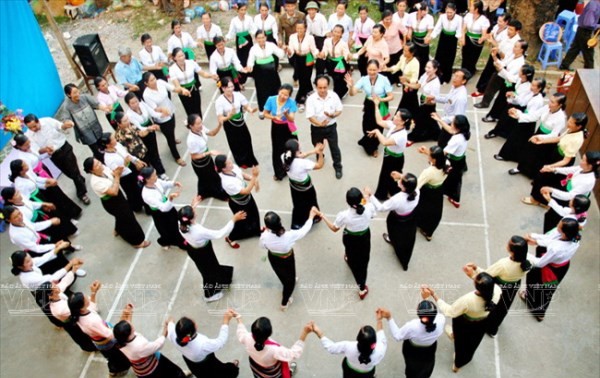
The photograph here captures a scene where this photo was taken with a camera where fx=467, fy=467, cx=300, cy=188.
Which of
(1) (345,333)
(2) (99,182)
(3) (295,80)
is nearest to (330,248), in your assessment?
(1) (345,333)

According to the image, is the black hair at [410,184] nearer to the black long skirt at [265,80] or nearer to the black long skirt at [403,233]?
the black long skirt at [403,233]

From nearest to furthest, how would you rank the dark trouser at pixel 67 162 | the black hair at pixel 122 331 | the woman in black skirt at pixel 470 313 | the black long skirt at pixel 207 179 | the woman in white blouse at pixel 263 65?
the black hair at pixel 122 331 < the woman in black skirt at pixel 470 313 < the black long skirt at pixel 207 179 < the dark trouser at pixel 67 162 < the woman in white blouse at pixel 263 65

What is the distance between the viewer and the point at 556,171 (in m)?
5.35

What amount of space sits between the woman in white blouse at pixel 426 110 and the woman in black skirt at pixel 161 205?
352 centimetres

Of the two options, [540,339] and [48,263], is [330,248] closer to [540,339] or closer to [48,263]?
[540,339]

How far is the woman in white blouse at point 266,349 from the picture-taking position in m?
3.64

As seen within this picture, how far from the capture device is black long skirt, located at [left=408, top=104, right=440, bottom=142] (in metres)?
7.02

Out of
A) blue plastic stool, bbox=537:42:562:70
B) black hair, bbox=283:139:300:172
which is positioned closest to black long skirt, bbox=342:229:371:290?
black hair, bbox=283:139:300:172

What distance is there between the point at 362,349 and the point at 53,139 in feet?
15.9

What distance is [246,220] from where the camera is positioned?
5.82 m

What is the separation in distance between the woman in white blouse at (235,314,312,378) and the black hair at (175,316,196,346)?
43 centimetres

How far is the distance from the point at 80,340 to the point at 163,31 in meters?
8.18

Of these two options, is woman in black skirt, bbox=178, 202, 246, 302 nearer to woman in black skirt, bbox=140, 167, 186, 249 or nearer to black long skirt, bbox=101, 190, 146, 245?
woman in black skirt, bbox=140, 167, 186, 249

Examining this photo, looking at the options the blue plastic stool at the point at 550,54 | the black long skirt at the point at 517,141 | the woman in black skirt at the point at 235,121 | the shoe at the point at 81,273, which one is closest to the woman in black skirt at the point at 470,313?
the black long skirt at the point at 517,141
